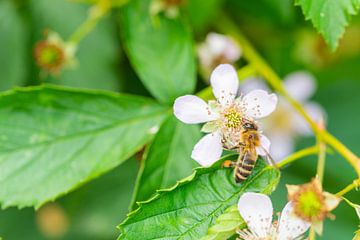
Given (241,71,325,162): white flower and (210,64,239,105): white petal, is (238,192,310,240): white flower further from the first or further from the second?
(241,71,325,162): white flower

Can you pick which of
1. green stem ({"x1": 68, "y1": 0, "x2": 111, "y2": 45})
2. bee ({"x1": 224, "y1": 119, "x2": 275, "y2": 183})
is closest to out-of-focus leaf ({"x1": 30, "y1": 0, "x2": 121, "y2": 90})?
green stem ({"x1": 68, "y1": 0, "x2": 111, "y2": 45})

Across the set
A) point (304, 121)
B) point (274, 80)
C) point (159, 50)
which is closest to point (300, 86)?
point (304, 121)

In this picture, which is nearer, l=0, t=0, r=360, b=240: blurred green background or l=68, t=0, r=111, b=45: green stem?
l=68, t=0, r=111, b=45: green stem

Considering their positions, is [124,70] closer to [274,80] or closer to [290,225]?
[274,80]

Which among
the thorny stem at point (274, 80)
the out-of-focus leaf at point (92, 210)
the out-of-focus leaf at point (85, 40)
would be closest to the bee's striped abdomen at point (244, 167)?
the thorny stem at point (274, 80)

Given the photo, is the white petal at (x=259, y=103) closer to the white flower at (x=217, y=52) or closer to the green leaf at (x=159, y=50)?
the green leaf at (x=159, y=50)

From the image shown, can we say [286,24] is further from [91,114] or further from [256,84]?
[91,114]
